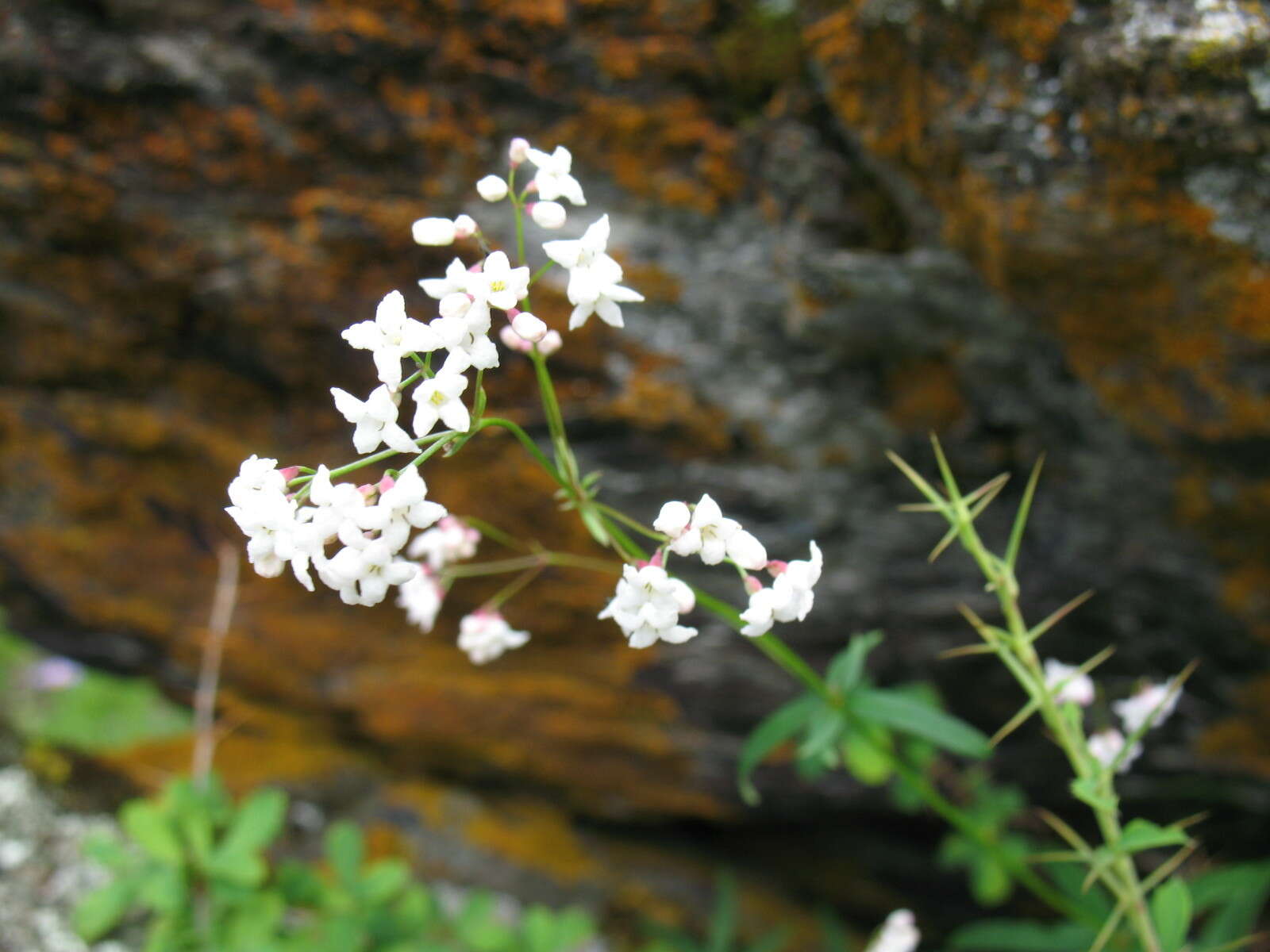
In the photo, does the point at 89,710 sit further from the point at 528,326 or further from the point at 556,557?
the point at 528,326

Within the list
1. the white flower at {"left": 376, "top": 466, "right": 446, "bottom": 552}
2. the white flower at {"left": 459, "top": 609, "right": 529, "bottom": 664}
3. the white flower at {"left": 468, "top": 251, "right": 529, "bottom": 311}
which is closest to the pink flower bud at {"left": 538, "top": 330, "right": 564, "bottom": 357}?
the white flower at {"left": 468, "top": 251, "right": 529, "bottom": 311}

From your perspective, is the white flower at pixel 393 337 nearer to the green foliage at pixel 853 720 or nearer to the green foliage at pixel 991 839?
the green foliage at pixel 853 720

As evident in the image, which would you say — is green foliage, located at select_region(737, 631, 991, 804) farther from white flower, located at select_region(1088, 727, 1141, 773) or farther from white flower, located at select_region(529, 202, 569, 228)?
white flower, located at select_region(529, 202, 569, 228)

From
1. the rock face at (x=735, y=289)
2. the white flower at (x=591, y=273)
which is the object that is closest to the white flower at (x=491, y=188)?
the white flower at (x=591, y=273)

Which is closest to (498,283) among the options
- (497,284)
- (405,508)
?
(497,284)

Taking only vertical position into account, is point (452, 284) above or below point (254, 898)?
above
